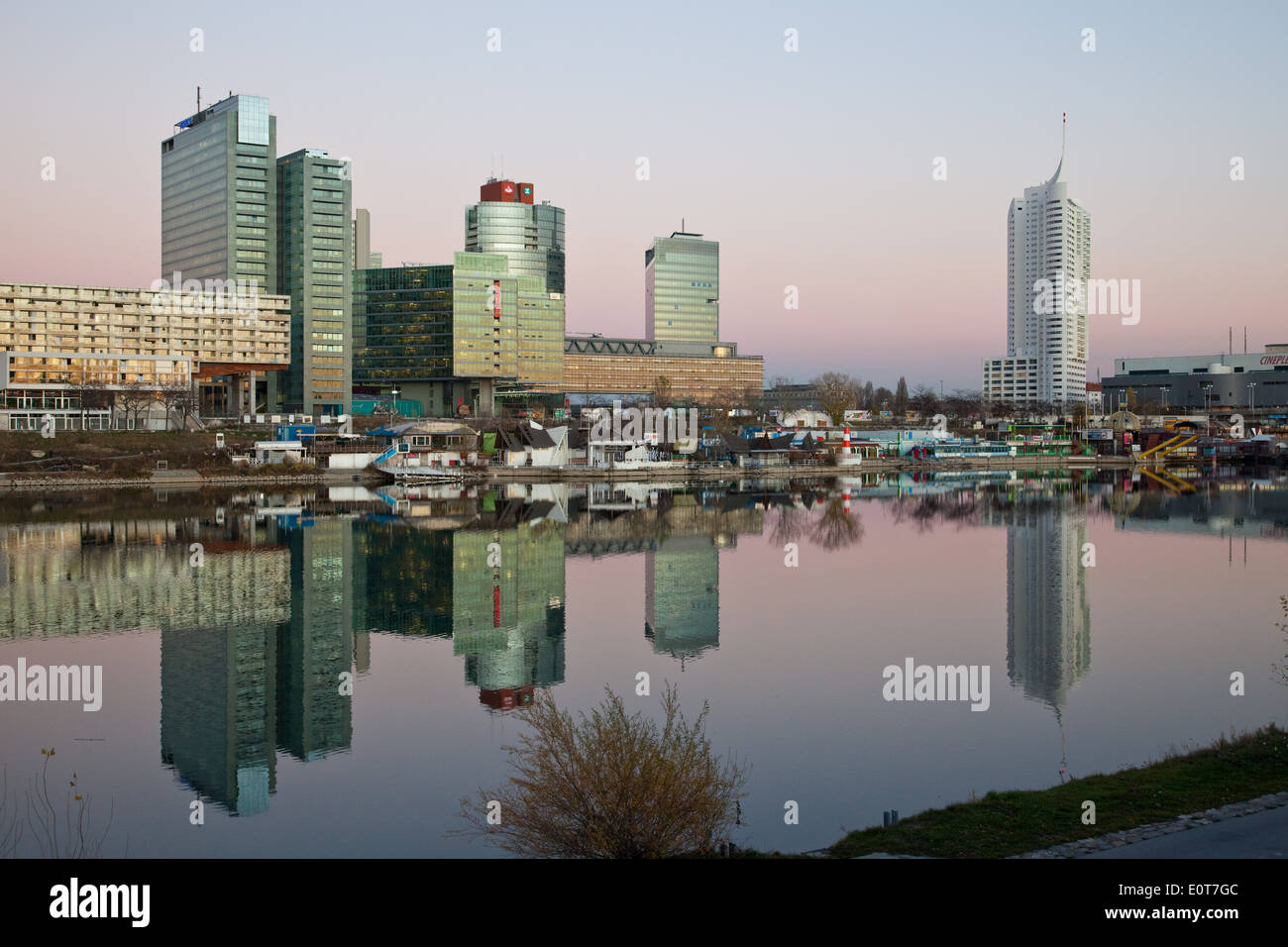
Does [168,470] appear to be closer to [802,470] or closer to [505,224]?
[802,470]

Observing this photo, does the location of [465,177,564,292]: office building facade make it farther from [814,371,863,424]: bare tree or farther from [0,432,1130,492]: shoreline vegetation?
[0,432,1130,492]: shoreline vegetation

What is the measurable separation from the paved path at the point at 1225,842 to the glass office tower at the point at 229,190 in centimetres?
12634

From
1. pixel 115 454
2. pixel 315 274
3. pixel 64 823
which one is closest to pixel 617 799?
pixel 64 823

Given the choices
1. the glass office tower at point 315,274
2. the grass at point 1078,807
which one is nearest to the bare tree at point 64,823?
the grass at point 1078,807

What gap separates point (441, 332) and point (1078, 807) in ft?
453

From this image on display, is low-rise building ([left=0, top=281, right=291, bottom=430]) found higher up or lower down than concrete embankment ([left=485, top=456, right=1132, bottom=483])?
higher up

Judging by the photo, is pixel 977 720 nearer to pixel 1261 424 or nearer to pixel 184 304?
pixel 184 304

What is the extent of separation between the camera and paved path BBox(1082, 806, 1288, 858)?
9172 mm

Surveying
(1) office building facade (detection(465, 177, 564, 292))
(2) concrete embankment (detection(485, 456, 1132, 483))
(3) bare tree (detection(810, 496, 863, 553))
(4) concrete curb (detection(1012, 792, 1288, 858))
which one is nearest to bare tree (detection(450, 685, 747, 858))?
(4) concrete curb (detection(1012, 792, 1288, 858))

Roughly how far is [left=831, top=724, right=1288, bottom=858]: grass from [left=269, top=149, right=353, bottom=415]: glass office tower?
119 meters

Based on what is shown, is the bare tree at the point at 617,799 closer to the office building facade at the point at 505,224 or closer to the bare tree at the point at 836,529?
the bare tree at the point at 836,529

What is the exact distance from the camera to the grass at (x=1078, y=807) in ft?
35.0
